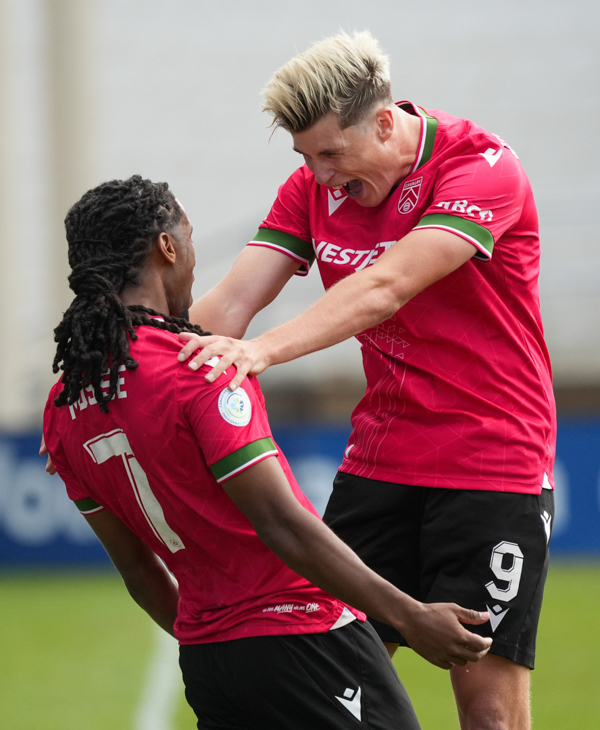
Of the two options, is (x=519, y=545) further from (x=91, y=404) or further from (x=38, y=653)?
(x=38, y=653)

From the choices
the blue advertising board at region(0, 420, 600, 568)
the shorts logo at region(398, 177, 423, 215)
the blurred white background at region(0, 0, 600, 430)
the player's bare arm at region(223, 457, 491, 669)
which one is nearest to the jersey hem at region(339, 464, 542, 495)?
the player's bare arm at region(223, 457, 491, 669)

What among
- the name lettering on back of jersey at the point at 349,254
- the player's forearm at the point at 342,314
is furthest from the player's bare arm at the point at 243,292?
the player's forearm at the point at 342,314

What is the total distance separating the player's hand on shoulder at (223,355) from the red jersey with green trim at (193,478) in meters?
0.02

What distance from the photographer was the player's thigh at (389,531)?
2.81 meters

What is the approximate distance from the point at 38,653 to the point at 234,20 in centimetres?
922

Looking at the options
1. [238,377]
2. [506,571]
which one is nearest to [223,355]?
[238,377]

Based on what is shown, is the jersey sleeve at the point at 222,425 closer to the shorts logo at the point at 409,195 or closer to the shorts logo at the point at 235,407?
the shorts logo at the point at 235,407

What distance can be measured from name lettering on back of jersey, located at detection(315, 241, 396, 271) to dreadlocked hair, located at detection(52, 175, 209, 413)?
0.66m

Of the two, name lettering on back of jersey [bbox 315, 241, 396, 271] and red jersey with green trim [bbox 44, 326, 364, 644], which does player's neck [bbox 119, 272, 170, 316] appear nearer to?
red jersey with green trim [bbox 44, 326, 364, 644]

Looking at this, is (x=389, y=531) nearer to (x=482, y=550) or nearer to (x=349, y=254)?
(x=482, y=550)

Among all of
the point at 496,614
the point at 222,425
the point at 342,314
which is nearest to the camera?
the point at 222,425

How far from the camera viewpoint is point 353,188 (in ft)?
9.04

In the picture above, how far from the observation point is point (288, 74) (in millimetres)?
2533

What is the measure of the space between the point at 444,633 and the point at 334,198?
1317 millimetres
